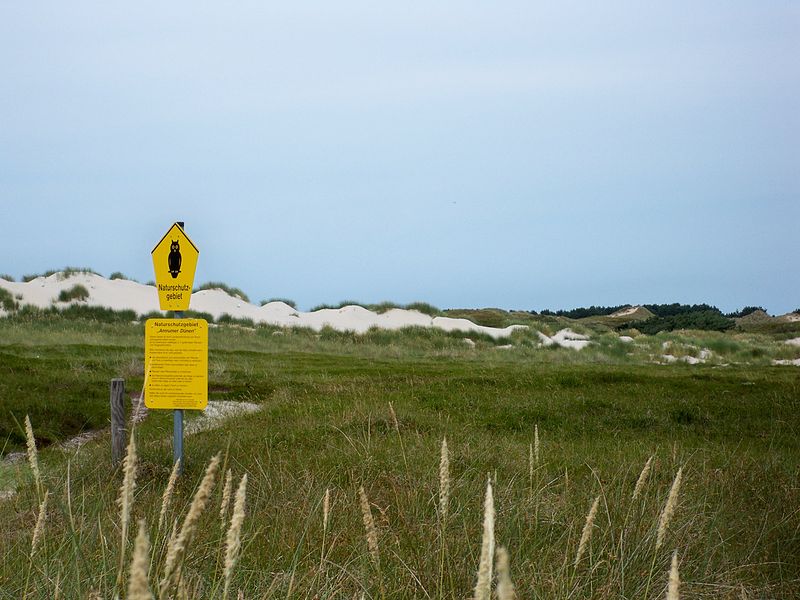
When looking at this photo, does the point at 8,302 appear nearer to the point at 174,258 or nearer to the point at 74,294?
the point at 74,294

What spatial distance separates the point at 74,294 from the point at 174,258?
3788cm

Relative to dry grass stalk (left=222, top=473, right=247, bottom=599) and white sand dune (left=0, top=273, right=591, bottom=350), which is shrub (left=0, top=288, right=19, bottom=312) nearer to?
white sand dune (left=0, top=273, right=591, bottom=350)

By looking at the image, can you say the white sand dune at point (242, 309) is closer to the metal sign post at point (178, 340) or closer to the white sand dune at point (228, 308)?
the white sand dune at point (228, 308)

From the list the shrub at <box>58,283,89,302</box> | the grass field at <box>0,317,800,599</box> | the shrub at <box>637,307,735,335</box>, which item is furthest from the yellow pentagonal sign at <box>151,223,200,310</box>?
the shrub at <box>637,307,735,335</box>

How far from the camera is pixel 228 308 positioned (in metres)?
47.3

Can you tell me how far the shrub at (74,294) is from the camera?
44406 millimetres

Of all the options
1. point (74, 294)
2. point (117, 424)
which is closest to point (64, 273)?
point (74, 294)

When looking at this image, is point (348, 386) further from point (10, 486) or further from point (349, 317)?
point (349, 317)

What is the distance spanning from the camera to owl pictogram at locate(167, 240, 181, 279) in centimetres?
1000

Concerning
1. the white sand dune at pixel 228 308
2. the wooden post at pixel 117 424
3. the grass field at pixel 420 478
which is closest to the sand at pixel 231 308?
the white sand dune at pixel 228 308

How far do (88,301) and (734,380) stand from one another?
116ft

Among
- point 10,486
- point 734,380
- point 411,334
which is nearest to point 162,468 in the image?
point 10,486

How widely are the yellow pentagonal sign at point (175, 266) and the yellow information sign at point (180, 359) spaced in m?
0.29

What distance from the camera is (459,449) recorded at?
9914 millimetres
